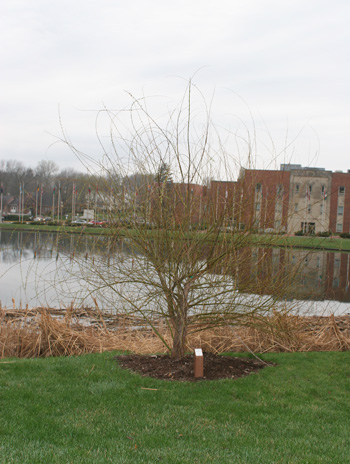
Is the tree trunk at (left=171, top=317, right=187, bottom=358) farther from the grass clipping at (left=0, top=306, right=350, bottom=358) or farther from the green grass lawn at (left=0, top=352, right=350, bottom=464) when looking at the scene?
the grass clipping at (left=0, top=306, right=350, bottom=358)

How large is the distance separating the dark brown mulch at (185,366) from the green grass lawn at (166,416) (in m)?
0.25

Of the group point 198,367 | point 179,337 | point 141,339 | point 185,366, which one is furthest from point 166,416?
point 141,339

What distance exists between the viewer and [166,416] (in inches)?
194

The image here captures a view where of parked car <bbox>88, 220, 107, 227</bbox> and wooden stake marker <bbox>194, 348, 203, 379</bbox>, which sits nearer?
wooden stake marker <bbox>194, 348, 203, 379</bbox>

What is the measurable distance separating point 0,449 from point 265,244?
15.0 feet

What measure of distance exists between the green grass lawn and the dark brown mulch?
0.25 metres

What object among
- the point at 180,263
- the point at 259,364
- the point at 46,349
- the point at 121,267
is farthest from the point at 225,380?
the point at 46,349

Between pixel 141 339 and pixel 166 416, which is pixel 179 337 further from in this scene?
pixel 141 339

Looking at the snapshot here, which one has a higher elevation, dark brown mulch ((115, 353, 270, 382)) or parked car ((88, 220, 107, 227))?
parked car ((88, 220, 107, 227))

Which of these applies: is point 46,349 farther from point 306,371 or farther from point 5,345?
point 306,371

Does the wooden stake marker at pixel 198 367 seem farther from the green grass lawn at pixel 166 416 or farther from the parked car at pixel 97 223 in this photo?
the parked car at pixel 97 223

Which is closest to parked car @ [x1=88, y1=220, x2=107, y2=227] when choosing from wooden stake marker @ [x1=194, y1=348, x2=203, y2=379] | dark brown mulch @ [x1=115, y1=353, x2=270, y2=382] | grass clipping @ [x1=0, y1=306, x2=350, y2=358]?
grass clipping @ [x1=0, y1=306, x2=350, y2=358]

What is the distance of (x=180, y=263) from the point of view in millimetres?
6898

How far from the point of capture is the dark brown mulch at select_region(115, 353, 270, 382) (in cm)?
647
